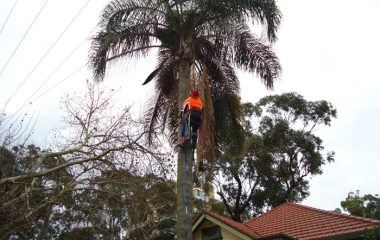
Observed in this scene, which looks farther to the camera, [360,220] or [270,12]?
[360,220]

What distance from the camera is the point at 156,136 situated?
1181 cm

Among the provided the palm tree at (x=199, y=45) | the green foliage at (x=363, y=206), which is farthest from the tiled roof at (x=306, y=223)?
the green foliage at (x=363, y=206)

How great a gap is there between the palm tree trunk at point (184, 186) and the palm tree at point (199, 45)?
3 cm

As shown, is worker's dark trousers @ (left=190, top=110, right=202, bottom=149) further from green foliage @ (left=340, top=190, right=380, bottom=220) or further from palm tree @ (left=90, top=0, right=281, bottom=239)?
green foliage @ (left=340, top=190, right=380, bottom=220)

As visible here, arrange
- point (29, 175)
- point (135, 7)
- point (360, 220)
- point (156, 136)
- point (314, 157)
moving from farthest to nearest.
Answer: point (314, 157) < point (360, 220) < point (156, 136) < point (135, 7) < point (29, 175)

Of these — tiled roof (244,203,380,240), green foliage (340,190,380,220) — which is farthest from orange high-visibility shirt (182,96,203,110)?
green foliage (340,190,380,220)

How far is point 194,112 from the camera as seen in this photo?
332 inches

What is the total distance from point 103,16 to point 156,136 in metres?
3.71

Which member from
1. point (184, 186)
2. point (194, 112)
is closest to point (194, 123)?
point (194, 112)

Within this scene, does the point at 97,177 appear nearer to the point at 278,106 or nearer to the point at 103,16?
the point at 103,16

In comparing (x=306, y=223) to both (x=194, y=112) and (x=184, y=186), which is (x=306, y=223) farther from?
(x=194, y=112)

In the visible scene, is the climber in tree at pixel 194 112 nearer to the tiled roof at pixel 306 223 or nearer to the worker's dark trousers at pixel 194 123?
the worker's dark trousers at pixel 194 123

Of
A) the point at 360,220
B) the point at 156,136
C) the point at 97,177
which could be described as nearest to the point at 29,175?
the point at 97,177

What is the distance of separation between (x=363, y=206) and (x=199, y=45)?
25.3 meters
